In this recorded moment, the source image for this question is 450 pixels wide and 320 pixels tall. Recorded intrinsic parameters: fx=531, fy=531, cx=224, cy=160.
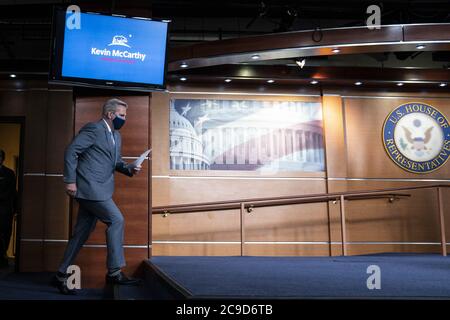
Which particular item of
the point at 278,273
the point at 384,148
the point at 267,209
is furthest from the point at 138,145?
the point at 384,148

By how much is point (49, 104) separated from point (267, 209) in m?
3.49

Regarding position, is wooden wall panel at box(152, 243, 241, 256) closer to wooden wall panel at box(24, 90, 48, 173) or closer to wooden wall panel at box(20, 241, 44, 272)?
wooden wall panel at box(20, 241, 44, 272)

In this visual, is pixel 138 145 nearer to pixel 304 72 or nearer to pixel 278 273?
pixel 278 273

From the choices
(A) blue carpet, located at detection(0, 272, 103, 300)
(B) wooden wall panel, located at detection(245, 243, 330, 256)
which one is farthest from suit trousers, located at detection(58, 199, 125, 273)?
A: (B) wooden wall panel, located at detection(245, 243, 330, 256)

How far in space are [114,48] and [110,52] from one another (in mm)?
51

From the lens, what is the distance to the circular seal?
817 centimetres

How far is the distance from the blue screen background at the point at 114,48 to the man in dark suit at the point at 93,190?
2.66 feet

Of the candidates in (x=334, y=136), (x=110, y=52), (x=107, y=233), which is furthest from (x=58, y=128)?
(x=334, y=136)

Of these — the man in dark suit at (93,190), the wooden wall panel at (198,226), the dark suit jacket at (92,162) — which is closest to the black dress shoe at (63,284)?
the man in dark suit at (93,190)

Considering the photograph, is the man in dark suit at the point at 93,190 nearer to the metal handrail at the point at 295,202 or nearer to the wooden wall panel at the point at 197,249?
the metal handrail at the point at 295,202

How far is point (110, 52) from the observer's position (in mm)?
4797

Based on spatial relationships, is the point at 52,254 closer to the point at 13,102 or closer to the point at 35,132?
the point at 35,132

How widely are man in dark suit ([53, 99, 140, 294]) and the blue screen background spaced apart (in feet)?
2.66
